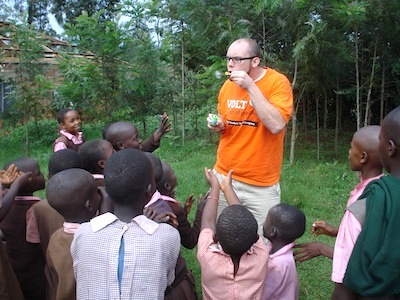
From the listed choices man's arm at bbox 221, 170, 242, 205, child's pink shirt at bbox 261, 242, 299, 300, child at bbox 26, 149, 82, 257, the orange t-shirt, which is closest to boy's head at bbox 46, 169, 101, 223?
child at bbox 26, 149, 82, 257

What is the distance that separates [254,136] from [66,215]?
1.42 metres

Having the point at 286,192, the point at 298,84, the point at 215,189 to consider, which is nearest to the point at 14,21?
the point at 298,84

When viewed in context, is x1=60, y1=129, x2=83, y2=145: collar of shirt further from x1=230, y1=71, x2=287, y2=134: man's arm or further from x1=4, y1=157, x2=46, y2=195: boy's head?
x1=230, y1=71, x2=287, y2=134: man's arm

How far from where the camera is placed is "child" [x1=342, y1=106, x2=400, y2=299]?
154 cm

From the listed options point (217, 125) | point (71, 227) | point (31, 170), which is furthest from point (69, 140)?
point (71, 227)

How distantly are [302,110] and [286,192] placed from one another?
5322 millimetres

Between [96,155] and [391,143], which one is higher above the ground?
[391,143]

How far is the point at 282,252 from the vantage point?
2.47 m

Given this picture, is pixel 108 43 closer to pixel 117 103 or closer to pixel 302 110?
pixel 117 103

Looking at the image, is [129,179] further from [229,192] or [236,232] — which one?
[229,192]

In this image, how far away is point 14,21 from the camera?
885 centimetres

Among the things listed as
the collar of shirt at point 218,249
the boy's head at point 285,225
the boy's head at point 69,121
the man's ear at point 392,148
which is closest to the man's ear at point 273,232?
the boy's head at point 285,225

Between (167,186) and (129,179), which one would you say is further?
(167,186)

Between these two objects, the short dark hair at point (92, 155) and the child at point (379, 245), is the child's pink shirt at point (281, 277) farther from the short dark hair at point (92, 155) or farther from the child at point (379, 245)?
the short dark hair at point (92, 155)
